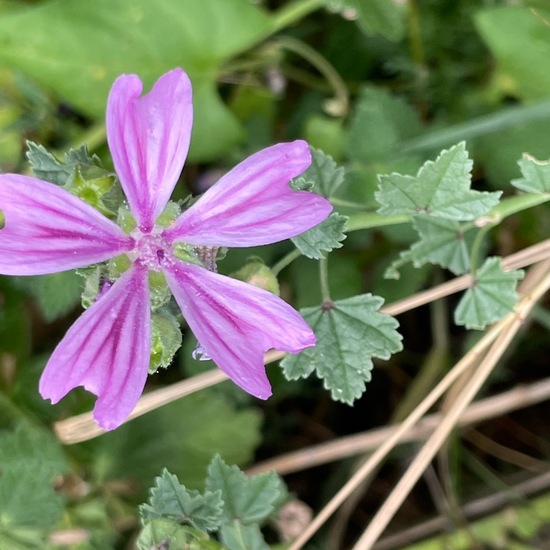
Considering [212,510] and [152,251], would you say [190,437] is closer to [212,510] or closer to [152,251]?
[212,510]

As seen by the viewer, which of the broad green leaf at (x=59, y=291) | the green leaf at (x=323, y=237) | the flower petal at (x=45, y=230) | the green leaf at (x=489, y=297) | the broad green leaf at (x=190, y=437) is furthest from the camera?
the broad green leaf at (x=190, y=437)

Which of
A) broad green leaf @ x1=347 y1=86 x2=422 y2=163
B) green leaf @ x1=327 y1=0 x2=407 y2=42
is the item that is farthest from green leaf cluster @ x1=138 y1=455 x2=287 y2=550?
green leaf @ x1=327 y1=0 x2=407 y2=42

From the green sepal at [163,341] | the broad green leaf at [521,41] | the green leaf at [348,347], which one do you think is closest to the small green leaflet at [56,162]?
the green sepal at [163,341]

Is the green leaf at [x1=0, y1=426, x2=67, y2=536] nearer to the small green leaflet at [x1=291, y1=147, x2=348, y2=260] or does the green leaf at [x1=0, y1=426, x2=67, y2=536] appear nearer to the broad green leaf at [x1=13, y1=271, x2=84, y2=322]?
the broad green leaf at [x1=13, y1=271, x2=84, y2=322]

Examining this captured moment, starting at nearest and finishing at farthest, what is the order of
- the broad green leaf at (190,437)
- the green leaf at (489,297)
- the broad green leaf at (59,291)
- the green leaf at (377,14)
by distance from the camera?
the green leaf at (489,297), the broad green leaf at (59,291), the green leaf at (377,14), the broad green leaf at (190,437)

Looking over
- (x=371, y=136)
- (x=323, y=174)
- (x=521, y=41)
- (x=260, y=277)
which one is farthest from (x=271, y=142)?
(x=260, y=277)

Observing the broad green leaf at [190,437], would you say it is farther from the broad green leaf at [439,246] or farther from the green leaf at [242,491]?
the broad green leaf at [439,246]
